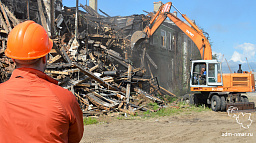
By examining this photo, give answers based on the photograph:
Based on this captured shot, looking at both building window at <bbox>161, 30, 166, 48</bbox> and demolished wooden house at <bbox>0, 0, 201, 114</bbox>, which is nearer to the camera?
demolished wooden house at <bbox>0, 0, 201, 114</bbox>

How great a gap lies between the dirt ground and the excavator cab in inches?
128

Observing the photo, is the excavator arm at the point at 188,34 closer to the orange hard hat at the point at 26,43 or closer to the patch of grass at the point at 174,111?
the patch of grass at the point at 174,111

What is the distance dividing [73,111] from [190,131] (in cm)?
715

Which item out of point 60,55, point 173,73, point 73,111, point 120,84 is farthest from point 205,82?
point 173,73

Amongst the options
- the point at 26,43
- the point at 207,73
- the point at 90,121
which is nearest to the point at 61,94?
the point at 26,43

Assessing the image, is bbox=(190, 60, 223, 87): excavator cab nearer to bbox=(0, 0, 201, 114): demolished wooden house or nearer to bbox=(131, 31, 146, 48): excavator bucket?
bbox=(0, 0, 201, 114): demolished wooden house

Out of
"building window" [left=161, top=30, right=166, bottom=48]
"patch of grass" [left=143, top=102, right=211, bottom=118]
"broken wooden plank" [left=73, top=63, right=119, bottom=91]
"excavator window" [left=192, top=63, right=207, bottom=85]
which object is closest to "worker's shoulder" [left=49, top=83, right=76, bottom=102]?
"patch of grass" [left=143, top=102, right=211, bottom=118]

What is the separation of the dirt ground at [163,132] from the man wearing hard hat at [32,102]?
219 inches

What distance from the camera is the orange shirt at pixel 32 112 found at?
1478 mm

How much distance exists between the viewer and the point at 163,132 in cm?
791

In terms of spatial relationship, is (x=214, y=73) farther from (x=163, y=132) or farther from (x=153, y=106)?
(x=163, y=132)

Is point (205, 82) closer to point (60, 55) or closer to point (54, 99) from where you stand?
point (60, 55)

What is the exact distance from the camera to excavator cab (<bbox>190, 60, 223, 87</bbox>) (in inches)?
514

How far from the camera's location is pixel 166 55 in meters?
27.3
